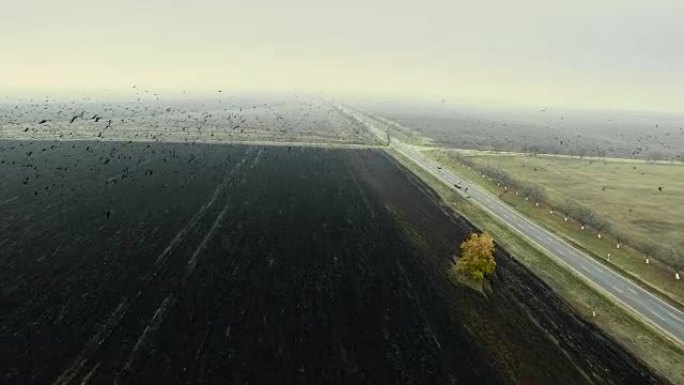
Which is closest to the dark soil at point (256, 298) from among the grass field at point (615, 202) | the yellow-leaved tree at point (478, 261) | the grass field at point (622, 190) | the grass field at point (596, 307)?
the grass field at point (596, 307)

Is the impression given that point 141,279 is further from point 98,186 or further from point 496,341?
point 98,186

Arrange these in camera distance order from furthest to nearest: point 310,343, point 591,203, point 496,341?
point 591,203 → point 496,341 → point 310,343

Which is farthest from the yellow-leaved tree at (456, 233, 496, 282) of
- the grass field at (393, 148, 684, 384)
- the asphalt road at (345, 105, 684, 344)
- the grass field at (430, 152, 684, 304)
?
the grass field at (430, 152, 684, 304)

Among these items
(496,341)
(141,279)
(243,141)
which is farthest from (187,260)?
(243,141)

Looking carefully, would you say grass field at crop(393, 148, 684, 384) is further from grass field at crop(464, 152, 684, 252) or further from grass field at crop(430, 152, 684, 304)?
grass field at crop(464, 152, 684, 252)

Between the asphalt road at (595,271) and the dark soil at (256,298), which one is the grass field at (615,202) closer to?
the asphalt road at (595,271)

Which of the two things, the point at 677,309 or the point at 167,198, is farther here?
the point at 167,198

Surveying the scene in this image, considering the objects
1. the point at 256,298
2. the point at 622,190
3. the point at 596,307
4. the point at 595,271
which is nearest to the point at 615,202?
the point at 622,190
